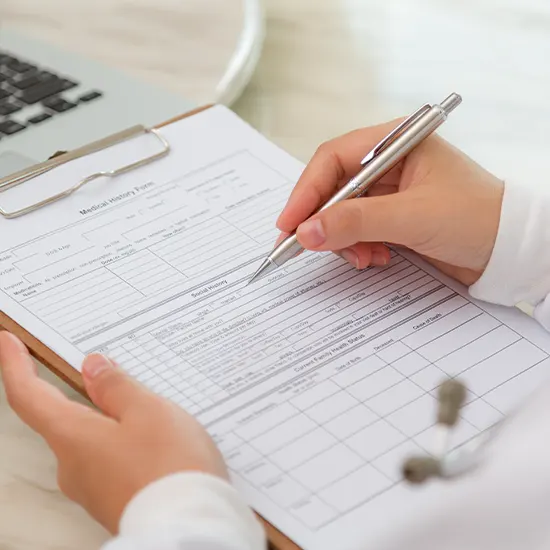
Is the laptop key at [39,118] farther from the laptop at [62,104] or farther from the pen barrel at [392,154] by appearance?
the pen barrel at [392,154]

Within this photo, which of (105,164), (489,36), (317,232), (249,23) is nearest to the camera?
(317,232)

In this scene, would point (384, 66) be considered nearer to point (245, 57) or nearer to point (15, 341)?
point (245, 57)

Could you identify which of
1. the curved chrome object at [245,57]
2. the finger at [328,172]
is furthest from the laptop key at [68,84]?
the finger at [328,172]

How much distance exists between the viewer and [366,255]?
0.62 meters

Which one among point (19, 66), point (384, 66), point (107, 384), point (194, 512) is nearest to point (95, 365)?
point (107, 384)

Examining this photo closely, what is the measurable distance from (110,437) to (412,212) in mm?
249

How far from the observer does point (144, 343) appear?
545 mm

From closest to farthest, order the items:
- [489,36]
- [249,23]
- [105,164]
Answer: [105,164]
[249,23]
[489,36]

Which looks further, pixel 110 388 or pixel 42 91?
pixel 42 91

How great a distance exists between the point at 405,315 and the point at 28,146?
36 cm

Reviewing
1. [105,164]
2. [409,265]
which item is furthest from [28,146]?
[409,265]

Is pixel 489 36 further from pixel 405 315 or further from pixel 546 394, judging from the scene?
pixel 546 394

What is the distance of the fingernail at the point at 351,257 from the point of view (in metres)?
0.62

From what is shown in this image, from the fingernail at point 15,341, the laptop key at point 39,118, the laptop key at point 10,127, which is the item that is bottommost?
the fingernail at point 15,341
